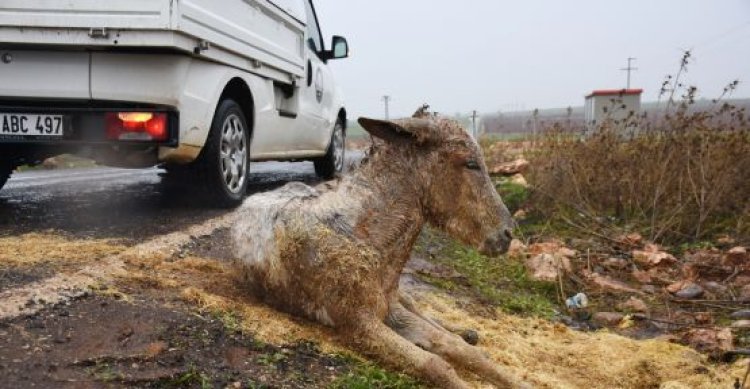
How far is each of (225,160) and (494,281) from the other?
8.77 ft

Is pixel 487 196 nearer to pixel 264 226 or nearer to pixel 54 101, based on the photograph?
pixel 264 226

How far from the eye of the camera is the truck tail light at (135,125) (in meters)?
5.00

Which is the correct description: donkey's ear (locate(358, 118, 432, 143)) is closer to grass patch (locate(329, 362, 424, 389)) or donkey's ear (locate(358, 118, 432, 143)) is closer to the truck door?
grass patch (locate(329, 362, 424, 389))

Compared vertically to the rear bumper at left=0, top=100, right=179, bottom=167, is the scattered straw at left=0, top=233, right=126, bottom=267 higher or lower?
lower

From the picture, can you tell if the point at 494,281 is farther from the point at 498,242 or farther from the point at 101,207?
the point at 101,207

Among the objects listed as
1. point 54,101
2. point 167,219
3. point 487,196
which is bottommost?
point 167,219

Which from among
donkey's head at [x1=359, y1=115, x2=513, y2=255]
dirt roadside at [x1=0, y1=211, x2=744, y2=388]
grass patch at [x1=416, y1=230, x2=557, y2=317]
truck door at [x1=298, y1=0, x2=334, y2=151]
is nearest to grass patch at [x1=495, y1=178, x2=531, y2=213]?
grass patch at [x1=416, y1=230, x2=557, y2=317]

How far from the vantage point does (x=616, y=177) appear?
8438 mm

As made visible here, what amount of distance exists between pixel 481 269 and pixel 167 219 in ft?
9.57

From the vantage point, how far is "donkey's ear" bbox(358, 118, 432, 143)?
11.7ft

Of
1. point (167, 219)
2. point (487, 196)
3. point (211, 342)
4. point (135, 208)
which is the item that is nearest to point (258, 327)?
point (211, 342)

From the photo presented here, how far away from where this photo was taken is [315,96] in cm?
875

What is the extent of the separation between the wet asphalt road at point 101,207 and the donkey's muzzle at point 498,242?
2.46 m

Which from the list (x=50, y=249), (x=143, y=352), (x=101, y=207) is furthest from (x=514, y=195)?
(x=143, y=352)
